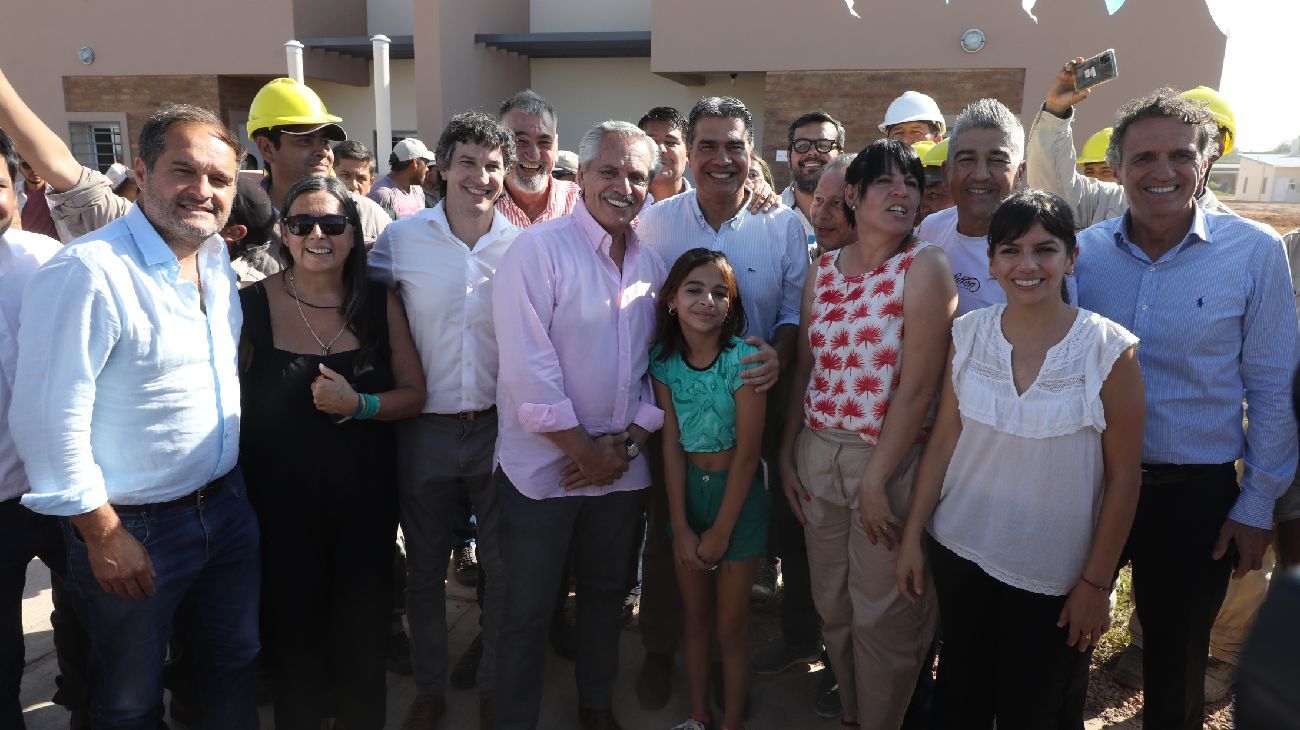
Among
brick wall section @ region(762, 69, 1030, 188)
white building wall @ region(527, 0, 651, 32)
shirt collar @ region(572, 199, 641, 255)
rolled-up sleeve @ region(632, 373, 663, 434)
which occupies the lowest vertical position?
rolled-up sleeve @ region(632, 373, 663, 434)

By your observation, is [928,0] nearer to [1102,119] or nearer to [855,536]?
[1102,119]

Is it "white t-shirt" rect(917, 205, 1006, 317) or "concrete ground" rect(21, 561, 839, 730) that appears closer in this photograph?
"white t-shirt" rect(917, 205, 1006, 317)

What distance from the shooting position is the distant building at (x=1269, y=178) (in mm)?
31938

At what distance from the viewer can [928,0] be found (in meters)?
10.4

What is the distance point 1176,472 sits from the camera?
2.35 metres

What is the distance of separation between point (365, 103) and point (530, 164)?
483 inches

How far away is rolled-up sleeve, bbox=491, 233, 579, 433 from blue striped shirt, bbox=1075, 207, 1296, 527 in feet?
5.89

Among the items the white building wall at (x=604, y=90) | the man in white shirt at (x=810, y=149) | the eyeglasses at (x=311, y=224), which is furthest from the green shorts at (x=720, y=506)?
the white building wall at (x=604, y=90)

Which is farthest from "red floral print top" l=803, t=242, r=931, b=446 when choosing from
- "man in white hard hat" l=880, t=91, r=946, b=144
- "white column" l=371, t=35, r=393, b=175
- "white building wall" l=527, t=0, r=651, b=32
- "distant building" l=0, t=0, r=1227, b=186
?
"white building wall" l=527, t=0, r=651, b=32

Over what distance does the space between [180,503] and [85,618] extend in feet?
1.28

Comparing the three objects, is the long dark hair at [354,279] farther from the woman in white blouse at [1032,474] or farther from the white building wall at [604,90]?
the white building wall at [604,90]

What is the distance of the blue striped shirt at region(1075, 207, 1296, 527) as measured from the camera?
2275 millimetres

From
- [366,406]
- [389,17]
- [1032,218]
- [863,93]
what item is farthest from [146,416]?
[389,17]

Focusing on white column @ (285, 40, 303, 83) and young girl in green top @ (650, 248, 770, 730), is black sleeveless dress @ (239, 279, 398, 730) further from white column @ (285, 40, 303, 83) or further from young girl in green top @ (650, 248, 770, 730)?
white column @ (285, 40, 303, 83)
